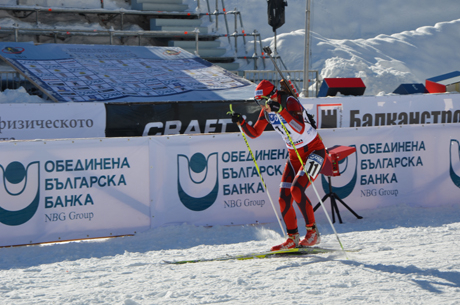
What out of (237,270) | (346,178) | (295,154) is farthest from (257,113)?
(237,270)

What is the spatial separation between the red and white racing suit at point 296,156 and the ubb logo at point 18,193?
113 inches

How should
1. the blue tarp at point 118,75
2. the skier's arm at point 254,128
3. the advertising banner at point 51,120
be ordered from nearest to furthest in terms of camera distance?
1. the skier's arm at point 254,128
2. the advertising banner at point 51,120
3. the blue tarp at point 118,75

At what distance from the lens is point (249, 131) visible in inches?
234

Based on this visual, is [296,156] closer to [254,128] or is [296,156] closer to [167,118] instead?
[254,128]

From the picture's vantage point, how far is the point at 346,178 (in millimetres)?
7961

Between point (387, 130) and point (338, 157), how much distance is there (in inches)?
65.3

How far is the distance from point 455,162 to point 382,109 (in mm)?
4227

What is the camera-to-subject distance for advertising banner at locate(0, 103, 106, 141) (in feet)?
30.0

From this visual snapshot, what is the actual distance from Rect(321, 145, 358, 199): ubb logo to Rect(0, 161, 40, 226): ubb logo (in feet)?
14.2

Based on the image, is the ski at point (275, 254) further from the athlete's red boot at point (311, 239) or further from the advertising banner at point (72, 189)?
the advertising banner at point (72, 189)

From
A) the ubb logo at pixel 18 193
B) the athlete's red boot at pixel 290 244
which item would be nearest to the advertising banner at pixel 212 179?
the ubb logo at pixel 18 193

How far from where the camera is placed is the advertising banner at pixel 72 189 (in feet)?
20.6

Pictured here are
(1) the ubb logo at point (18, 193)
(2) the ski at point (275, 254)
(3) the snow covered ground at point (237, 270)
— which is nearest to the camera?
(3) the snow covered ground at point (237, 270)

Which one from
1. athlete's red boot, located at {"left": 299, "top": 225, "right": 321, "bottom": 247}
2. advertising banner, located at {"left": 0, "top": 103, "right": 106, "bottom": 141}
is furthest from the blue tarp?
athlete's red boot, located at {"left": 299, "top": 225, "right": 321, "bottom": 247}
